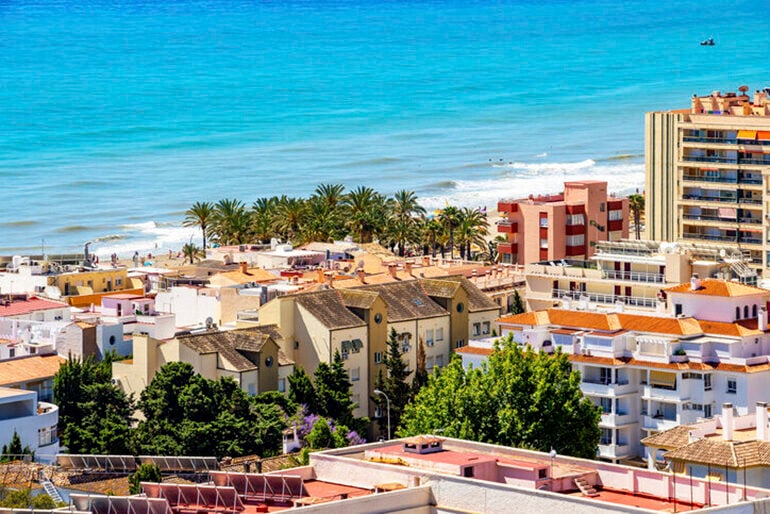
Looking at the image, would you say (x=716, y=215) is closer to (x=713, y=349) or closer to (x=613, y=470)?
(x=713, y=349)

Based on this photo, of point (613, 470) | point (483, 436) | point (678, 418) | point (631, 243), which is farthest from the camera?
point (631, 243)

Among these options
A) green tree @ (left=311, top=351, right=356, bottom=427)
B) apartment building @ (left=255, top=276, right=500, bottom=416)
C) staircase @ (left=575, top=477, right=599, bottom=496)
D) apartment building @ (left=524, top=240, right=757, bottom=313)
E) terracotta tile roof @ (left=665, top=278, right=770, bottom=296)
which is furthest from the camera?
apartment building @ (left=524, top=240, right=757, bottom=313)

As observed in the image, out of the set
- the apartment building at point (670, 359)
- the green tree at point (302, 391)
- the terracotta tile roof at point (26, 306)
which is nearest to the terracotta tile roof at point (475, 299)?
A: the green tree at point (302, 391)

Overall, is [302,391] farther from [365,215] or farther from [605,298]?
[365,215]

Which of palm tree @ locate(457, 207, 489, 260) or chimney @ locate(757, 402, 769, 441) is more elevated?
palm tree @ locate(457, 207, 489, 260)

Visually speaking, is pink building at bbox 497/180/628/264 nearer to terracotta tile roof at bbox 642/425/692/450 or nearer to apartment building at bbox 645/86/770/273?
apartment building at bbox 645/86/770/273

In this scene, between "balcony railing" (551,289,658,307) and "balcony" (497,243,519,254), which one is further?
"balcony" (497,243,519,254)

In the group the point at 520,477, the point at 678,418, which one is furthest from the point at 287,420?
the point at 520,477

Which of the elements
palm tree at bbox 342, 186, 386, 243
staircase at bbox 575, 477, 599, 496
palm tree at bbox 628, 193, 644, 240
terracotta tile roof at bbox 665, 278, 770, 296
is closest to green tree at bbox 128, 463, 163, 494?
staircase at bbox 575, 477, 599, 496
